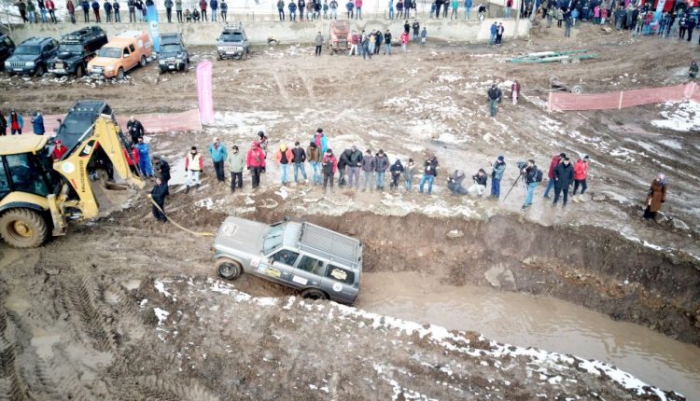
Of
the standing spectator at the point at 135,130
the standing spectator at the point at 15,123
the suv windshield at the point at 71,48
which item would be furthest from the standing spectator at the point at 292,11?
the standing spectator at the point at 15,123

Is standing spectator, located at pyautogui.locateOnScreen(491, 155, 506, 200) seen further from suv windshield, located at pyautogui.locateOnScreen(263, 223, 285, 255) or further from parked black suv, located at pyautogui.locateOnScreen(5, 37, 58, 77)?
parked black suv, located at pyautogui.locateOnScreen(5, 37, 58, 77)

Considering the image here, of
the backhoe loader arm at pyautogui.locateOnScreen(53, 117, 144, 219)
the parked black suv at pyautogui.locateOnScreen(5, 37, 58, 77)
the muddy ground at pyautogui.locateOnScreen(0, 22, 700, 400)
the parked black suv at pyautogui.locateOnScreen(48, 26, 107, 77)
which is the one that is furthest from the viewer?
the parked black suv at pyautogui.locateOnScreen(5, 37, 58, 77)

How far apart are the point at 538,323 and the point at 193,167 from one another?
34.7ft

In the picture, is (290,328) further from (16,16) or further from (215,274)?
(16,16)

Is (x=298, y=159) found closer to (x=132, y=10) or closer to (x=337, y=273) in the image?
(x=337, y=273)

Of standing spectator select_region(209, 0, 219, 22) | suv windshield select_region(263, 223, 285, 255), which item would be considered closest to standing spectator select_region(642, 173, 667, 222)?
suv windshield select_region(263, 223, 285, 255)

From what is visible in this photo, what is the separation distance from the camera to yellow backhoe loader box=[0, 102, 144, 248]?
12688 millimetres

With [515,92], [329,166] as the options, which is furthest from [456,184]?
[515,92]

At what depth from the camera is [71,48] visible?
25938mm

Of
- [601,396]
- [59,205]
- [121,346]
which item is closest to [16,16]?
[59,205]

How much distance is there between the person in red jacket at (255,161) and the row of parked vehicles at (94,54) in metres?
13.2

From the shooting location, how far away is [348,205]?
1584cm

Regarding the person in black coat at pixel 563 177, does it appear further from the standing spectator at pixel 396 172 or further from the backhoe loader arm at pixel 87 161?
the backhoe loader arm at pixel 87 161

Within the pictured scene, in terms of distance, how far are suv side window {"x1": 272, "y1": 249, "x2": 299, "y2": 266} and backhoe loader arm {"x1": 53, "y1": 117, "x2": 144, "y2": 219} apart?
502cm
